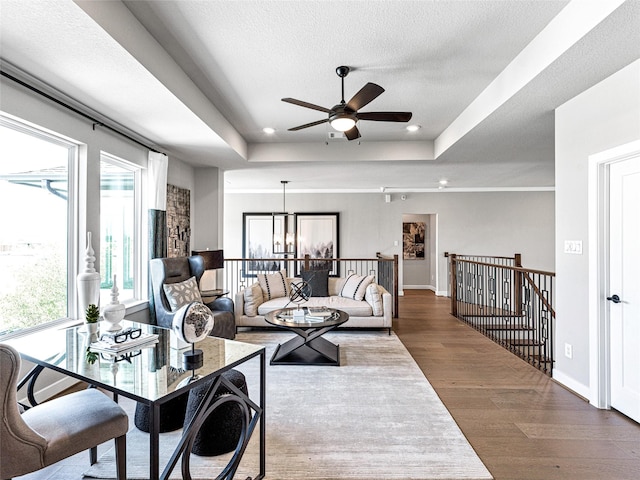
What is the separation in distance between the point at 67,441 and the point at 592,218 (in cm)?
368

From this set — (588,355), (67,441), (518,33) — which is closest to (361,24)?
(518,33)

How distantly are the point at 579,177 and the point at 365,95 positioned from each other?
6.50 feet

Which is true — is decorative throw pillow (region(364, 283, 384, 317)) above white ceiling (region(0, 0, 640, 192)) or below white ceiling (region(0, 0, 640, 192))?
below

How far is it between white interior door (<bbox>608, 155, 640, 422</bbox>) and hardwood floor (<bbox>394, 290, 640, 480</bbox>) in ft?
0.71

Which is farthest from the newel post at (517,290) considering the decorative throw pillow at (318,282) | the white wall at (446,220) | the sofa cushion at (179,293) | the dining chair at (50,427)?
the dining chair at (50,427)

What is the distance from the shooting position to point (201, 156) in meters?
5.00

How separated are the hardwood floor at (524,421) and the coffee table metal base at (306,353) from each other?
38.6 inches

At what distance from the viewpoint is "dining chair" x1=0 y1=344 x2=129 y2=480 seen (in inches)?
49.2

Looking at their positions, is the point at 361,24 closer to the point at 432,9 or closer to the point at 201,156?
the point at 432,9

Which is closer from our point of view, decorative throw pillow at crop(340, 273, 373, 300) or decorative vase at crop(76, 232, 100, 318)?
decorative vase at crop(76, 232, 100, 318)

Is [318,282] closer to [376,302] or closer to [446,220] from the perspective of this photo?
[376,302]

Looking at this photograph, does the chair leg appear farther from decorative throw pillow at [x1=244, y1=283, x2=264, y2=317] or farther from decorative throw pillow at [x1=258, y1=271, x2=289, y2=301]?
decorative throw pillow at [x1=258, y1=271, x2=289, y2=301]

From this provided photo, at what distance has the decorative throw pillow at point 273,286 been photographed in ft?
17.6

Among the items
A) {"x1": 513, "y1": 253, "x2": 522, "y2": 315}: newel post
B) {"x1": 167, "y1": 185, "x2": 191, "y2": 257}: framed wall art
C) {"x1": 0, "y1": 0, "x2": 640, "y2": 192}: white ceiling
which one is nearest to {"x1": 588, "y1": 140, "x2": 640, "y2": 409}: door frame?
{"x1": 0, "y1": 0, "x2": 640, "y2": 192}: white ceiling
